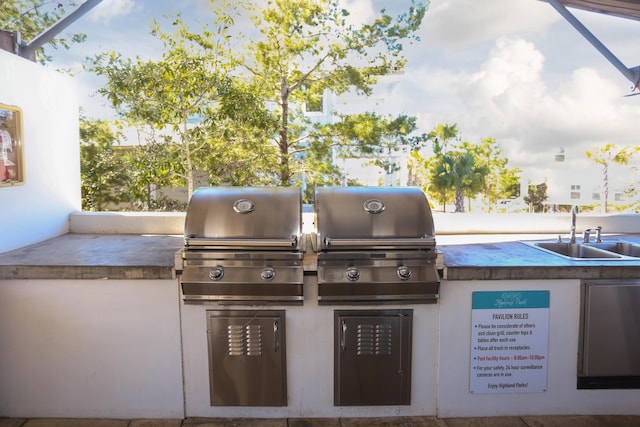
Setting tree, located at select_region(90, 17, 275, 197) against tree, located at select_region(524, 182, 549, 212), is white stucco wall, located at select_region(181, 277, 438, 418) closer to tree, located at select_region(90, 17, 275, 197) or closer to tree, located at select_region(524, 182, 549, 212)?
tree, located at select_region(90, 17, 275, 197)

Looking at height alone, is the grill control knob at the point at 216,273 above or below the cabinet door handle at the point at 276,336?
above

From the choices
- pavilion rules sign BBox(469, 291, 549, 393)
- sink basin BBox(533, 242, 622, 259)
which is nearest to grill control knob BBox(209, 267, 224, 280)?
pavilion rules sign BBox(469, 291, 549, 393)

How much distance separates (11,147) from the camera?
112 inches

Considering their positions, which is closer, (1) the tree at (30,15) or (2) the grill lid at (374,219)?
(2) the grill lid at (374,219)

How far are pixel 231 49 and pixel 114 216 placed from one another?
556 centimetres

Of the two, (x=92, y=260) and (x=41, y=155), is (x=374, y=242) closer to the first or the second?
(x=92, y=260)

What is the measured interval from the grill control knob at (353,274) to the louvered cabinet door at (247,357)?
16.2 inches

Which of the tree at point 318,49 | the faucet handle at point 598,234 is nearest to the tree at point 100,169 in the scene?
the tree at point 318,49

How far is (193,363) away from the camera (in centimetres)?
247

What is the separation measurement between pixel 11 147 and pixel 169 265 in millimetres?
1370

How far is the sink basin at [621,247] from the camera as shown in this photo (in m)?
2.95

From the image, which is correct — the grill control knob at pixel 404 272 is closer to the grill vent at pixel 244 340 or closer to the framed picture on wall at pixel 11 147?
the grill vent at pixel 244 340

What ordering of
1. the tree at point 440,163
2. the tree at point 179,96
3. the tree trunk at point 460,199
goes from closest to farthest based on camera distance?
the tree at point 179,96 → the tree at point 440,163 → the tree trunk at point 460,199

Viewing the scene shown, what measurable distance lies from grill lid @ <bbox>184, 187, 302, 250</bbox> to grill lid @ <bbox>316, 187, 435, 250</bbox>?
6.3 inches
